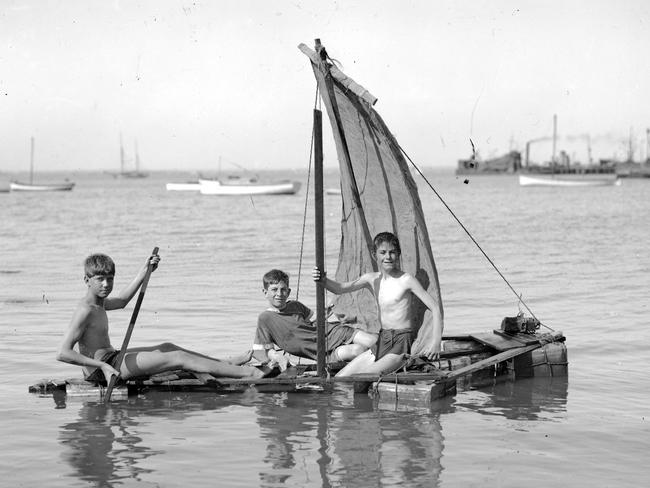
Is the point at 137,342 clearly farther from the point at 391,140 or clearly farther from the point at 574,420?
the point at 574,420

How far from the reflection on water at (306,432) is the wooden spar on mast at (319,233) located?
17.9 inches

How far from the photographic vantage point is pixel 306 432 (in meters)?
7.84

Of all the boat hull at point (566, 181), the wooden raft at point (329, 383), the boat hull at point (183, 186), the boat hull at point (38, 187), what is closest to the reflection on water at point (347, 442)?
the wooden raft at point (329, 383)

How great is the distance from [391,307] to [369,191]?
125 centimetres

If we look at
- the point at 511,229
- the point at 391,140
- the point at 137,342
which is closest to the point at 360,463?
the point at 391,140

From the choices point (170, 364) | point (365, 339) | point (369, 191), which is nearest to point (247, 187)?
point (369, 191)

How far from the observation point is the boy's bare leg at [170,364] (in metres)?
8.64

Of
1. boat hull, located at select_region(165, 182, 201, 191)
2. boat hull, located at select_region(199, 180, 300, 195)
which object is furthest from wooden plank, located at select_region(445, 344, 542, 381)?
boat hull, located at select_region(165, 182, 201, 191)

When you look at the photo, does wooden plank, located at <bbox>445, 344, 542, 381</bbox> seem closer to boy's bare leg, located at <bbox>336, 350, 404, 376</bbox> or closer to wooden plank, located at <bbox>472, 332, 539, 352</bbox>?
wooden plank, located at <bbox>472, 332, 539, 352</bbox>

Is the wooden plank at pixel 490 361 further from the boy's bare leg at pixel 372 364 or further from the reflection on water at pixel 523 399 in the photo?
the boy's bare leg at pixel 372 364

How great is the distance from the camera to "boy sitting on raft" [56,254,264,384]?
27.3 ft

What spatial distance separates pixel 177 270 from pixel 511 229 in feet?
53.8

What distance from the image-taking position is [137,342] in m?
12.0

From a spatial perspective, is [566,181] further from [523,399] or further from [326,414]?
[326,414]
